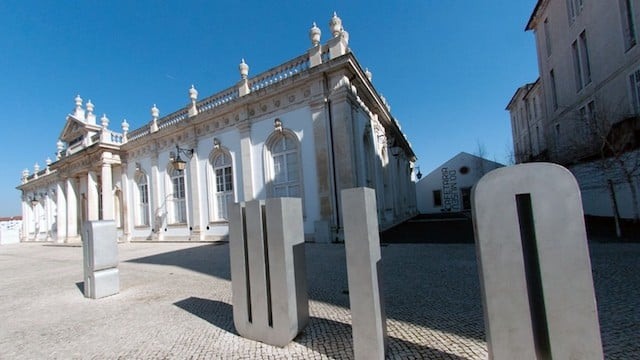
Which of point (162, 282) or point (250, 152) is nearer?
point (162, 282)

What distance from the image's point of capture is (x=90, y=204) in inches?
757

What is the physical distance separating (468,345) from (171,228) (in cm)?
1566

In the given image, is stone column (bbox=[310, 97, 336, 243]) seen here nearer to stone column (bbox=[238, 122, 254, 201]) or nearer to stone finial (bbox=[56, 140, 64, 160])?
stone column (bbox=[238, 122, 254, 201])

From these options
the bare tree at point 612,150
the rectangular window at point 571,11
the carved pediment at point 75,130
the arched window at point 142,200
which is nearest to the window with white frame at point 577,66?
the rectangular window at point 571,11

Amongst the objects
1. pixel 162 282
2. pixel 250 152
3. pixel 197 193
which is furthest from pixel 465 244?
pixel 197 193

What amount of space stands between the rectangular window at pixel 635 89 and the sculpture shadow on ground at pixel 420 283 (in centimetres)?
1027

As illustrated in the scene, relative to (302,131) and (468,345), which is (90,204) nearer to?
(302,131)

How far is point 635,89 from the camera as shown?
1120 cm

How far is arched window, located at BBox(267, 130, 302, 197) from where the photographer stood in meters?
11.2

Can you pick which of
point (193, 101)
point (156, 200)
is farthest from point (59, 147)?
point (193, 101)

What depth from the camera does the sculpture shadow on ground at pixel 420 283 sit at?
3121 millimetres

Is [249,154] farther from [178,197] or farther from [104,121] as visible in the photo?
[104,121]

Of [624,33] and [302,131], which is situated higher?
[624,33]

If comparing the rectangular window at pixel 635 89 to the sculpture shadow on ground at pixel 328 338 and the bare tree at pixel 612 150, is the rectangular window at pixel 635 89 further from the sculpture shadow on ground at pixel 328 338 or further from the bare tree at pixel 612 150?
the sculpture shadow on ground at pixel 328 338
